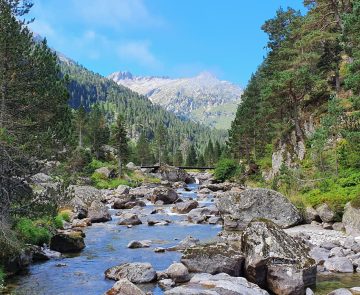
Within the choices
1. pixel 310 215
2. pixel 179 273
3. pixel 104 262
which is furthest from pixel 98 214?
pixel 179 273

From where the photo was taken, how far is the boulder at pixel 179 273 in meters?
17.7

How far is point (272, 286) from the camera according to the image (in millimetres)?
16672

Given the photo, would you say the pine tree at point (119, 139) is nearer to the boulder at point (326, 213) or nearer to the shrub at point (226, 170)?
the shrub at point (226, 170)

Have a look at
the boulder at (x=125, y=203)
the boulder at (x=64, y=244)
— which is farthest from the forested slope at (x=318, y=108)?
the boulder at (x=64, y=244)

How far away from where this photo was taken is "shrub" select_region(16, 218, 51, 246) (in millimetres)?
22188

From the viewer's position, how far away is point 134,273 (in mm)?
17953

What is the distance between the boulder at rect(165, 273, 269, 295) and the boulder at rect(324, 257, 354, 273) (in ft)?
18.4

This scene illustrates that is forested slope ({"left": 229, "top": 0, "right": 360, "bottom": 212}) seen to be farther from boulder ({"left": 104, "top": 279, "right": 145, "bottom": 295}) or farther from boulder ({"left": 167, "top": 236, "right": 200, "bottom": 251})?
boulder ({"left": 104, "top": 279, "right": 145, "bottom": 295})

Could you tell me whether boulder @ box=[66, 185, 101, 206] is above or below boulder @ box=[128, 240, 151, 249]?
above

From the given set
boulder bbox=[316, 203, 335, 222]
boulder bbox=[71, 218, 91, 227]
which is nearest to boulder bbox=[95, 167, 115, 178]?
boulder bbox=[71, 218, 91, 227]

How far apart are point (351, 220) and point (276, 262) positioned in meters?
11.0

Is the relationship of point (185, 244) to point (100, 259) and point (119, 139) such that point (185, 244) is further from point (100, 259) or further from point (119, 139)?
point (119, 139)

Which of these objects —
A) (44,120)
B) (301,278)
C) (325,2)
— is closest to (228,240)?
(301,278)

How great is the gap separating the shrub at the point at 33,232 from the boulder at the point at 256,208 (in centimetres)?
1362
